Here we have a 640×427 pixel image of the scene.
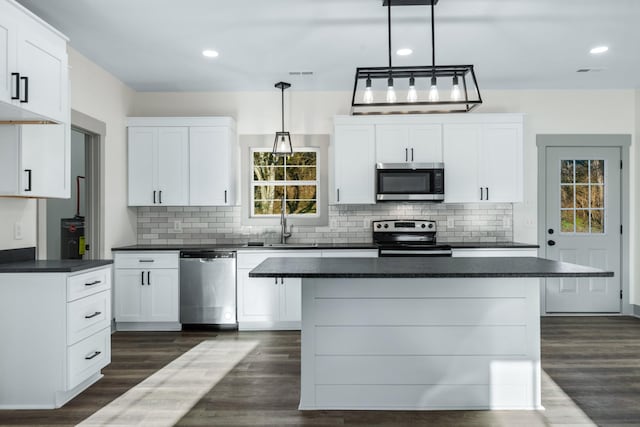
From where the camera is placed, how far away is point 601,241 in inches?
215

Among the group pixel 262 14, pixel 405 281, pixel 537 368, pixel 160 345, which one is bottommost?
pixel 160 345

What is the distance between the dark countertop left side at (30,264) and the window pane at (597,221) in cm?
537

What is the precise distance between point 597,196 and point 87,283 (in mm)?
5605

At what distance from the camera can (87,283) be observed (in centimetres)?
312

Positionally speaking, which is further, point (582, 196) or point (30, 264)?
point (582, 196)

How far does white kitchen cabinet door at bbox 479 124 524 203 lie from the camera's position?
509 centimetres

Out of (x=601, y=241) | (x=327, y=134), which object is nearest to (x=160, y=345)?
(x=327, y=134)

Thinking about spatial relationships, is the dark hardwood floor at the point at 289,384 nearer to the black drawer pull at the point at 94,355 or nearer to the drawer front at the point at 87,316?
the black drawer pull at the point at 94,355

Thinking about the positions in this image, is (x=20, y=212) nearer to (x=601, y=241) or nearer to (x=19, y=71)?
(x=19, y=71)

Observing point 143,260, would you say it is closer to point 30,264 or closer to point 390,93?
point 30,264

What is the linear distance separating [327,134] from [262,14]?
2230 millimetres

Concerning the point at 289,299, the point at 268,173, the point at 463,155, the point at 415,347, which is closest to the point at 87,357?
the point at 289,299

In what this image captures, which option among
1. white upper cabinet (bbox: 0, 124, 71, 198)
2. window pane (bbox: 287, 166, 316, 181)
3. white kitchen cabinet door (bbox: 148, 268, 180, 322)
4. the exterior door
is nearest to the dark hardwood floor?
white kitchen cabinet door (bbox: 148, 268, 180, 322)

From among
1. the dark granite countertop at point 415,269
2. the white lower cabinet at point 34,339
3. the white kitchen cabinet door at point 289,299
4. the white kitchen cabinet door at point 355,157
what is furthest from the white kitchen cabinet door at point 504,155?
the white lower cabinet at point 34,339
